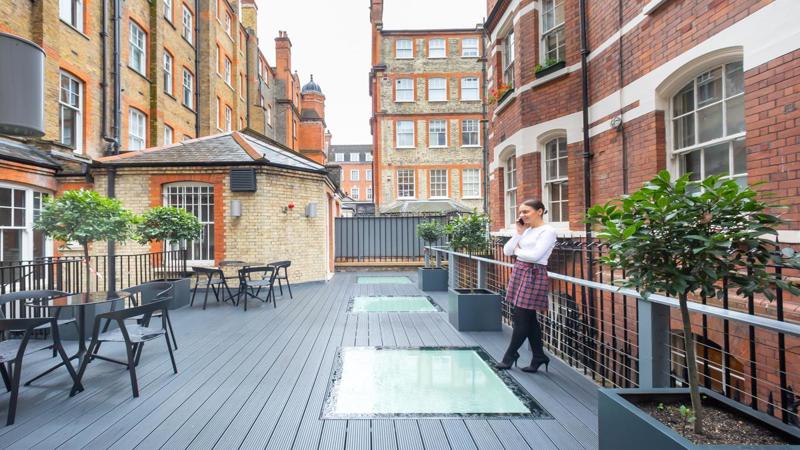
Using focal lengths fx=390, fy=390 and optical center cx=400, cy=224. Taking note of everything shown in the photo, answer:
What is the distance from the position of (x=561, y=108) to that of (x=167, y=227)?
7913 millimetres

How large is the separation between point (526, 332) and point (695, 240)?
222cm

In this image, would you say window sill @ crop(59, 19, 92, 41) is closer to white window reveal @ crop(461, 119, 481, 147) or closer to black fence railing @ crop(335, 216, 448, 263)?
black fence railing @ crop(335, 216, 448, 263)

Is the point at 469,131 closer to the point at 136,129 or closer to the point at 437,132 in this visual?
the point at 437,132

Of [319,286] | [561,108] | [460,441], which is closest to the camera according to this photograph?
[460,441]

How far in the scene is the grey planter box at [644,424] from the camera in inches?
57.9

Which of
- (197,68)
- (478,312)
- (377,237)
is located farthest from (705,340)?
(197,68)

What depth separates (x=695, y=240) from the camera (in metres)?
1.63

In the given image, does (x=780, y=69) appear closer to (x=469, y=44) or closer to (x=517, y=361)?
(x=517, y=361)

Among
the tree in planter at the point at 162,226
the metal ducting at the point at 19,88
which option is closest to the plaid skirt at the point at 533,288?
the metal ducting at the point at 19,88

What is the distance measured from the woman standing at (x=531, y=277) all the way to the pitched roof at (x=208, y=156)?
7.61 m

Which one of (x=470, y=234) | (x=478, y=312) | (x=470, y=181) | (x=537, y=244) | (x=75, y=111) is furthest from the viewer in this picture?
(x=470, y=181)

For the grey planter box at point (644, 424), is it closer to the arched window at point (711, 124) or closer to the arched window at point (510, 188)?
the arched window at point (711, 124)

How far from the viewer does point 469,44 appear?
79.7 ft

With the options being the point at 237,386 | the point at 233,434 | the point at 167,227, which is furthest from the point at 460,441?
the point at 167,227
